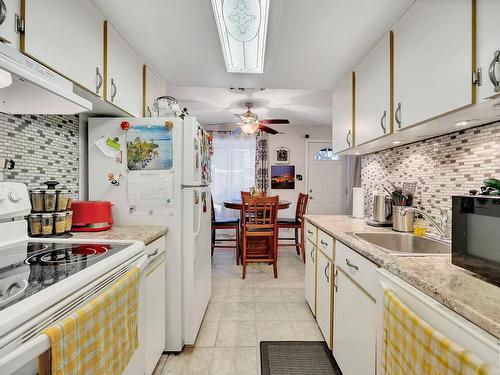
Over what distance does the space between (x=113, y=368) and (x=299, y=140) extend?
519 centimetres

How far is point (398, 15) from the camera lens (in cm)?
141

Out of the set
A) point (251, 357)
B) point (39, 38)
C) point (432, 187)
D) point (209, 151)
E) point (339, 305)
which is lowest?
point (251, 357)

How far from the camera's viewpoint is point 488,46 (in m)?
0.91

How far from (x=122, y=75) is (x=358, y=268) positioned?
5.90ft

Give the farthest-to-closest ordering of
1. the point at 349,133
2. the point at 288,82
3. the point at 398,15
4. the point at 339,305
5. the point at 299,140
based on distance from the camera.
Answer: the point at 299,140 < the point at 288,82 < the point at 349,133 < the point at 339,305 < the point at 398,15

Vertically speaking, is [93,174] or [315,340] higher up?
[93,174]

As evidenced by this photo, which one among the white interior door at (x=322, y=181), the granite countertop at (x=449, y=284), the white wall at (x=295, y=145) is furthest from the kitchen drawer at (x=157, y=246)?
the white interior door at (x=322, y=181)

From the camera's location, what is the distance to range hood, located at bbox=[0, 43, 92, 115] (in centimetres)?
83

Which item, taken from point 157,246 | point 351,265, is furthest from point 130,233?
point 351,265

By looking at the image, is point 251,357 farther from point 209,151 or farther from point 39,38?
point 39,38

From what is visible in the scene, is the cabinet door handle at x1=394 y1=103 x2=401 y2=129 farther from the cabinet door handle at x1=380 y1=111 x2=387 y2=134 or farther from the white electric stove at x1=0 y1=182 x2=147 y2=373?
the white electric stove at x1=0 y1=182 x2=147 y2=373

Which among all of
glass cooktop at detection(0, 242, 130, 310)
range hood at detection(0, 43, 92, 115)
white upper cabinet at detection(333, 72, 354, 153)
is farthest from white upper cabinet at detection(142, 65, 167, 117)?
white upper cabinet at detection(333, 72, 354, 153)

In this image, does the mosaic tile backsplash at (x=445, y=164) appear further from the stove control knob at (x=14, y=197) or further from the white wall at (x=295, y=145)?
the white wall at (x=295, y=145)

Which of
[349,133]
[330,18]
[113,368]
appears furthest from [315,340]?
[330,18]
